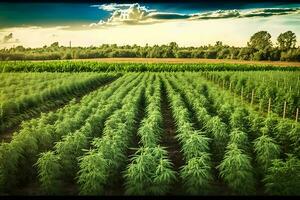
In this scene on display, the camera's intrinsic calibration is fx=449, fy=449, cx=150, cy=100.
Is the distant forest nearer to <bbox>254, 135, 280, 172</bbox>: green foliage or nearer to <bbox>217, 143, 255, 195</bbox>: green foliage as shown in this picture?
<bbox>254, 135, 280, 172</bbox>: green foliage

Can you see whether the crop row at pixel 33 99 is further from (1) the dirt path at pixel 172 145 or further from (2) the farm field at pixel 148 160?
(1) the dirt path at pixel 172 145

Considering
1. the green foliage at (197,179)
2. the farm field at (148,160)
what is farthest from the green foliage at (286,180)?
the green foliage at (197,179)

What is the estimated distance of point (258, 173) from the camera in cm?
702

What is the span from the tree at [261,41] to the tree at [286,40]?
23 cm

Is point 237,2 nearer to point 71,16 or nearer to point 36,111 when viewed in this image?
point 71,16

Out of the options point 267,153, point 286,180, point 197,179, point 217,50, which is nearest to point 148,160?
point 197,179

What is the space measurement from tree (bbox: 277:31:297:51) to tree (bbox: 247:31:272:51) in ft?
0.74

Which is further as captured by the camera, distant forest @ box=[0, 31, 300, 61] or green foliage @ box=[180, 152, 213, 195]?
distant forest @ box=[0, 31, 300, 61]

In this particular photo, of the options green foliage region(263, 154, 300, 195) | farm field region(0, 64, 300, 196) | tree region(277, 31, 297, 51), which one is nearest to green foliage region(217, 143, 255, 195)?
farm field region(0, 64, 300, 196)

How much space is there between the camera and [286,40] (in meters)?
8.31

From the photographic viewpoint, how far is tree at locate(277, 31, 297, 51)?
789cm

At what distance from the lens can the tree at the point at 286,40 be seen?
25.9ft

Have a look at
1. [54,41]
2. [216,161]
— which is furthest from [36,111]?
[216,161]

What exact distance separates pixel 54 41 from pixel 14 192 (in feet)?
10.3
